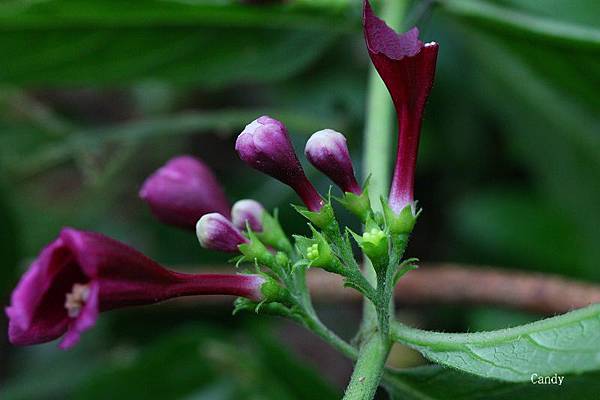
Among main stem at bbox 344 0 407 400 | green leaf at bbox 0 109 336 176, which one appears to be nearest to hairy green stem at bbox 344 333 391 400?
main stem at bbox 344 0 407 400

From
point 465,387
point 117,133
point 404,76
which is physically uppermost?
point 404,76

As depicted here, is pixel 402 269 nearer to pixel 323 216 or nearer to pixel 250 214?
pixel 323 216

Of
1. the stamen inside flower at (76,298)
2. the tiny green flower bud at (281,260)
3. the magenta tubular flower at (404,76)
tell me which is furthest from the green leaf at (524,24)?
the stamen inside flower at (76,298)

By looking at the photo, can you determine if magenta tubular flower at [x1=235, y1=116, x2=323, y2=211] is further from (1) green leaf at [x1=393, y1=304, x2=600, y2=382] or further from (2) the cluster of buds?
(1) green leaf at [x1=393, y1=304, x2=600, y2=382]

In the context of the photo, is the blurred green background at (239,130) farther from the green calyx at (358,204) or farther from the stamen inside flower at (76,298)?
the stamen inside flower at (76,298)

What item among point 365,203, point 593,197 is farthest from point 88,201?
point 365,203

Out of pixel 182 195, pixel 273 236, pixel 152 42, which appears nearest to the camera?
pixel 273 236

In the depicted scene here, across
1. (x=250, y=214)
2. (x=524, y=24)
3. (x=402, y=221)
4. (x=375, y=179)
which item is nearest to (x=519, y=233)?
(x=524, y=24)

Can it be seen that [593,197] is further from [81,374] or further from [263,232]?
[81,374]
